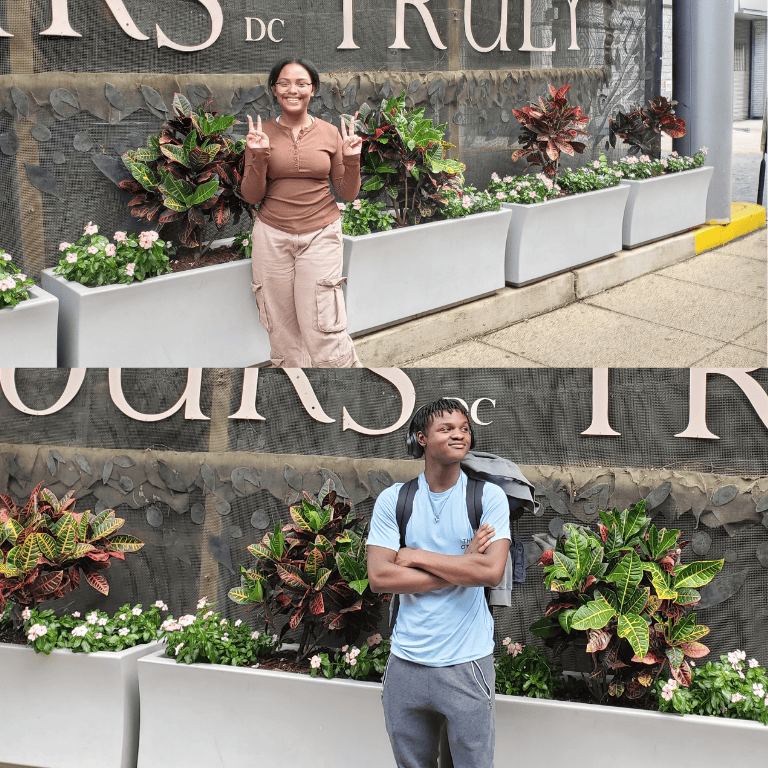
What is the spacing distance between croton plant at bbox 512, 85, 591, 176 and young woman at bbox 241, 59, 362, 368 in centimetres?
258

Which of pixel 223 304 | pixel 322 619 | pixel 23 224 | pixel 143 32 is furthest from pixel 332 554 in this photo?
pixel 143 32

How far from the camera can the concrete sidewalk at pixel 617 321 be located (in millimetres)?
4625

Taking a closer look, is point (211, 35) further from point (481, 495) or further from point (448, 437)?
point (481, 495)

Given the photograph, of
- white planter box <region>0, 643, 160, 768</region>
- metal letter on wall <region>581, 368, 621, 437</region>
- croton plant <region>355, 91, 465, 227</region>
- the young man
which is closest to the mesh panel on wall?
croton plant <region>355, 91, 465, 227</region>

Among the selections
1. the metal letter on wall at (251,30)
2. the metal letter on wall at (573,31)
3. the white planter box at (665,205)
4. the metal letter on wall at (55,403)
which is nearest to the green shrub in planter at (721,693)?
the metal letter on wall at (55,403)

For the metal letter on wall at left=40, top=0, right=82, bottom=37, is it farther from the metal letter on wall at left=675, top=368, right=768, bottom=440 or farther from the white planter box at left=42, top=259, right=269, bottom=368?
the metal letter on wall at left=675, top=368, right=768, bottom=440

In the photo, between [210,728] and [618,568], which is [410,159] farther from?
[210,728]

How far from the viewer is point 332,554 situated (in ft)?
11.4

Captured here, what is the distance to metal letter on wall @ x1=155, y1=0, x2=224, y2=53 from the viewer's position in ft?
15.4

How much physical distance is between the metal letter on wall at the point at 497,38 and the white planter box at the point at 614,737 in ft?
15.0

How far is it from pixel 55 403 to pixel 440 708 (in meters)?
2.48

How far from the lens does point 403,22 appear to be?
5598 millimetres

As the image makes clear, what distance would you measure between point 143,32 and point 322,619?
3274 millimetres

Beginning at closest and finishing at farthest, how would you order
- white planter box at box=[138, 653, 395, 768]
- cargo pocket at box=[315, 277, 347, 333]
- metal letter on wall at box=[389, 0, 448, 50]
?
white planter box at box=[138, 653, 395, 768] < cargo pocket at box=[315, 277, 347, 333] < metal letter on wall at box=[389, 0, 448, 50]
